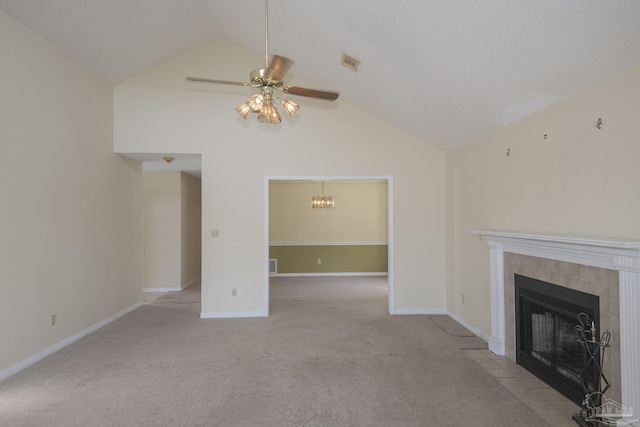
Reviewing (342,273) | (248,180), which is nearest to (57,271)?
(248,180)

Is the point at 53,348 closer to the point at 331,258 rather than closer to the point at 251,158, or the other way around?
the point at 251,158

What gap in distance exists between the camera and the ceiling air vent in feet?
11.7

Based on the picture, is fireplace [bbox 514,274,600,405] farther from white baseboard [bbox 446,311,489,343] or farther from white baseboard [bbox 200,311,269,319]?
white baseboard [bbox 200,311,269,319]

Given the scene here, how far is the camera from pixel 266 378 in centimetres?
296

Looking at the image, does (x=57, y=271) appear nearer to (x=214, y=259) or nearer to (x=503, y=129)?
(x=214, y=259)

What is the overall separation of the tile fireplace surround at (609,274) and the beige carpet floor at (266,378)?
65cm

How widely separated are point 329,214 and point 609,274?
21.4ft

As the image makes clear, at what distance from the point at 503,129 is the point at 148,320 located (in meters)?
5.03

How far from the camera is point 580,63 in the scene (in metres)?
2.21

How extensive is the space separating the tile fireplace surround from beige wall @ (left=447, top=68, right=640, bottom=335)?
0.47 feet

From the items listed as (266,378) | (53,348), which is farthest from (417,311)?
(53,348)

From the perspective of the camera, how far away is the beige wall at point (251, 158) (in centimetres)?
480

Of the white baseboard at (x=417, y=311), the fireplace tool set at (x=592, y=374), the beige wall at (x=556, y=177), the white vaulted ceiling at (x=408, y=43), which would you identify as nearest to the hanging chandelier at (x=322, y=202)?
the white vaulted ceiling at (x=408, y=43)

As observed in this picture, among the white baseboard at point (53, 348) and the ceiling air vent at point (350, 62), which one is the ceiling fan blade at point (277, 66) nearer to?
the ceiling air vent at point (350, 62)
